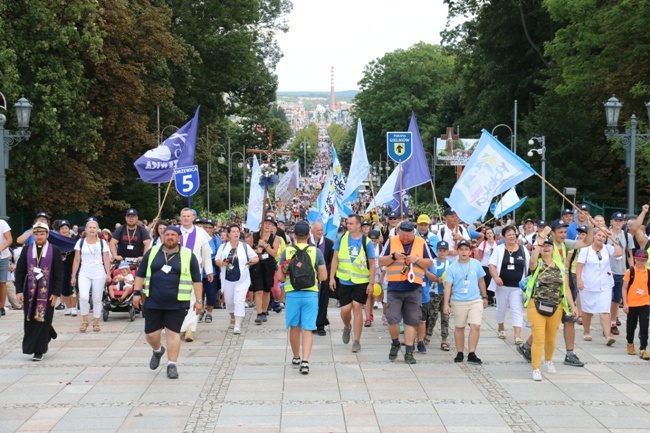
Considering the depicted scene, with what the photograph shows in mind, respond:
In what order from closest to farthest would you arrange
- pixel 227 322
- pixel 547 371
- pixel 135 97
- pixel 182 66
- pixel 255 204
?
pixel 547 371 → pixel 227 322 → pixel 255 204 → pixel 135 97 → pixel 182 66

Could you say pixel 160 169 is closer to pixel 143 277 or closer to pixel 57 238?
pixel 57 238

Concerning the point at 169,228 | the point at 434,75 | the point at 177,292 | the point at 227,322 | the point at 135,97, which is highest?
the point at 434,75

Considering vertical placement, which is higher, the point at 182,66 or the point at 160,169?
the point at 182,66

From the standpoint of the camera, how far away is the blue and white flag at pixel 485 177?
44.9 ft

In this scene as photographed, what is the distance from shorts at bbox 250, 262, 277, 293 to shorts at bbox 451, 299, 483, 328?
13.6 feet

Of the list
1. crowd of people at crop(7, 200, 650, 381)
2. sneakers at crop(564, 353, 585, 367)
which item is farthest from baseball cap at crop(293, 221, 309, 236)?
sneakers at crop(564, 353, 585, 367)

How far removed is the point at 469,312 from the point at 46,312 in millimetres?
5241

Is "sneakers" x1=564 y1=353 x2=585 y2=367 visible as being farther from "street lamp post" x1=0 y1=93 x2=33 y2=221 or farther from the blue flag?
"street lamp post" x1=0 y1=93 x2=33 y2=221

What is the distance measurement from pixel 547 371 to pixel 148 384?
456 centimetres

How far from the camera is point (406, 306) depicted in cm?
1135

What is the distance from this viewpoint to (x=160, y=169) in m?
17.3

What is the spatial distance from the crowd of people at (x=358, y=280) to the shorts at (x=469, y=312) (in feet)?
0.06

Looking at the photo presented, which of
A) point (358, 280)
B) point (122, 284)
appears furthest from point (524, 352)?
point (122, 284)

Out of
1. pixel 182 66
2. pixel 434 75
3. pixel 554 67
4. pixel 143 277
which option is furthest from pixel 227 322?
pixel 434 75
